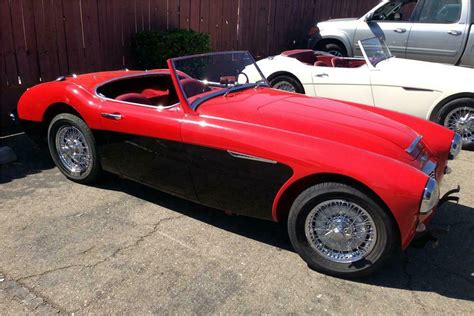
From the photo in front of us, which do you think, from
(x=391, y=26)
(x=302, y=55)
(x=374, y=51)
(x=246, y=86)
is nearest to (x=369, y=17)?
(x=391, y=26)

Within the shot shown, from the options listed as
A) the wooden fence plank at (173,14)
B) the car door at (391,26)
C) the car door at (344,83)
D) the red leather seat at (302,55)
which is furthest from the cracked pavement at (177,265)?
the car door at (391,26)

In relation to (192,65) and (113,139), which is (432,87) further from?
(113,139)

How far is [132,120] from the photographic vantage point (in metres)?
3.40

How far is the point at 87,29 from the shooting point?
21.1 ft

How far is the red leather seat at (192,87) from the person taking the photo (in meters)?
3.34

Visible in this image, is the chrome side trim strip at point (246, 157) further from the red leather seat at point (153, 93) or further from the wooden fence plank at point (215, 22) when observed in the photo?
the wooden fence plank at point (215, 22)

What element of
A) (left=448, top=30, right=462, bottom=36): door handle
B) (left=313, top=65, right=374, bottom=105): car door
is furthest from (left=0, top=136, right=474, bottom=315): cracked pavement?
(left=448, top=30, right=462, bottom=36): door handle

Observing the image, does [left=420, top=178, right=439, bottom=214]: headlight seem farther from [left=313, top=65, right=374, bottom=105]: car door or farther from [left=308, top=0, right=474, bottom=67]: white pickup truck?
[left=308, top=0, right=474, bottom=67]: white pickup truck

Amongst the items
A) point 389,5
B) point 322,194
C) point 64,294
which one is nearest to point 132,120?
point 64,294

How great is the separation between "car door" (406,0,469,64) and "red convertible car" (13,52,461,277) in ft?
16.8

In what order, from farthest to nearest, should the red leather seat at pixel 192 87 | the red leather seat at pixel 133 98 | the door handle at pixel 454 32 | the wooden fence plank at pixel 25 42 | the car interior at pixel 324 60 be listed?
1. the door handle at pixel 454 32
2. the car interior at pixel 324 60
3. the wooden fence plank at pixel 25 42
4. the red leather seat at pixel 133 98
5. the red leather seat at pixel 192 87

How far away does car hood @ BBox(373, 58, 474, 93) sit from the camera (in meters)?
5.33

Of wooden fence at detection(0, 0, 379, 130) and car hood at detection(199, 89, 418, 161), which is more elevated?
wooden fence at detection(0, 0, 379, 130)

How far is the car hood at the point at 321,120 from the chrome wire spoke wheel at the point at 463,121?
2478 millimetres
